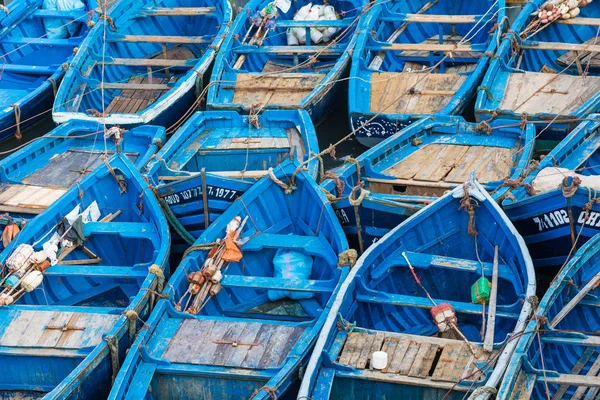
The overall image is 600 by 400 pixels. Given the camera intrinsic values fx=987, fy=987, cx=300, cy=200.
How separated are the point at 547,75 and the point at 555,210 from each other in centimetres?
450

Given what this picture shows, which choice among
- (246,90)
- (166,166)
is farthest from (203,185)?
(246,90)

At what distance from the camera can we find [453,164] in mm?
14680

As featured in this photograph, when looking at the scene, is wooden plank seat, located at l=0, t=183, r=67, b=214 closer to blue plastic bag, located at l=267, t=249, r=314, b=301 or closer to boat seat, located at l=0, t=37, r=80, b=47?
blue plastic bag, located at l=267, t=249, r=314, b=301

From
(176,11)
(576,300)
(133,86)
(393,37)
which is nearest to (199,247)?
(576,300)

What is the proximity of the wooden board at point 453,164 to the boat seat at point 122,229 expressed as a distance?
366 cm

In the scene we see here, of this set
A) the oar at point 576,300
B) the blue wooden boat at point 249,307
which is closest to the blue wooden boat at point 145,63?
the blue wooden boat at point 249,307

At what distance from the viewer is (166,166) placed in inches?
587

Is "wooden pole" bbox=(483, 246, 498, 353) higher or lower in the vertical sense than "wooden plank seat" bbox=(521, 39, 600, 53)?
lower

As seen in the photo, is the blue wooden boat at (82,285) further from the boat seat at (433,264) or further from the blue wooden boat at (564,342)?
the blue wooden boat at (564,342)

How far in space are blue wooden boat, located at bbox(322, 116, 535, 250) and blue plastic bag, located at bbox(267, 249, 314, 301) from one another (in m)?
0.89

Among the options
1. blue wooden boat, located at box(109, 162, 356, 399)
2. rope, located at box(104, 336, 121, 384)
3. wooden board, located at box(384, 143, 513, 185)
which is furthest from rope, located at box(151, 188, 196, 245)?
rope, located at box(104, 336, 121, 384)

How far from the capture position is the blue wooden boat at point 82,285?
447 inches

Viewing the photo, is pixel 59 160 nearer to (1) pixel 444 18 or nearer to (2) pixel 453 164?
(2) pixel 453 164

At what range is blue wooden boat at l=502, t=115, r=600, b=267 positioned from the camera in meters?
12.5
